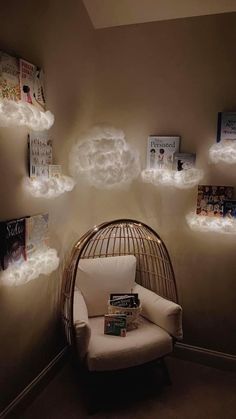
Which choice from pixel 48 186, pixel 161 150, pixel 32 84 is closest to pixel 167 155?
pixel 161 150

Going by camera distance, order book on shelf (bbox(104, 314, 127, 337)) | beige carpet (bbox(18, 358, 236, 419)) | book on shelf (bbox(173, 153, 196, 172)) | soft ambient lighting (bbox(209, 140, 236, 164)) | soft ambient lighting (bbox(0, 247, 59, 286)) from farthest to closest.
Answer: book on shelf (bbox(173, 153, 196, 172)) → soft ambient lighting (bbox(209, 140, 236, 164)) → book on shelf (bbox(104, 314, 127, 337)) → beige carpet (bbox(18, 358, 236, 419)) → soft ambient lighting (bbox(0, 247, 59, 286))

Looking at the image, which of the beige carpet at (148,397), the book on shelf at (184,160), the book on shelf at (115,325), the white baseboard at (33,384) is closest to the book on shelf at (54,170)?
the book on shelf at (184,160)

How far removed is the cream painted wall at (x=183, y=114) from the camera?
223 centimetres

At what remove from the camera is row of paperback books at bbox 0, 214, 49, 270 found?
165 cm

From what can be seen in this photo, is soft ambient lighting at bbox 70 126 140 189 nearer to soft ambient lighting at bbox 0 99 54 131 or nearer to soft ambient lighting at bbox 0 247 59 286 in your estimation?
soft ambient lighting at bbox 0 99 54 131

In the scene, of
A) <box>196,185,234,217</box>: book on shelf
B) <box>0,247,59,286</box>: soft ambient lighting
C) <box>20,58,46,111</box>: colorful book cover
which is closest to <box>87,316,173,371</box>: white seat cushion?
<box>0,247,59,286</box>: soft ambient lighting

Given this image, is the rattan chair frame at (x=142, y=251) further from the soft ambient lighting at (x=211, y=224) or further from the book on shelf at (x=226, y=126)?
the book on shelf at (x=226, y=126)

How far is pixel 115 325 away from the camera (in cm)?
209

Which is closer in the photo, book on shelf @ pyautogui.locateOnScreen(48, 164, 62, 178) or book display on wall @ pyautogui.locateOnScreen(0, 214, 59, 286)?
book display on wall @ pyautogui.locateOnScreen(0, 214, 59, 286)

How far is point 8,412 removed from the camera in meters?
1.83

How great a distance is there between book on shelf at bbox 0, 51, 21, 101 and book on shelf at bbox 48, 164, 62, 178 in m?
0.49

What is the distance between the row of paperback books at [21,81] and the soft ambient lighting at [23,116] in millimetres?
40

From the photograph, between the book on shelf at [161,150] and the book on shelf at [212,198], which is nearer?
the book on shelf at [212,198]

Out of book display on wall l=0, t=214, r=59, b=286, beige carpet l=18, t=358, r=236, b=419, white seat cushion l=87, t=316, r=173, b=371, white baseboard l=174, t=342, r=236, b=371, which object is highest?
book display on wall l=0, t=214, r=59, b=286
